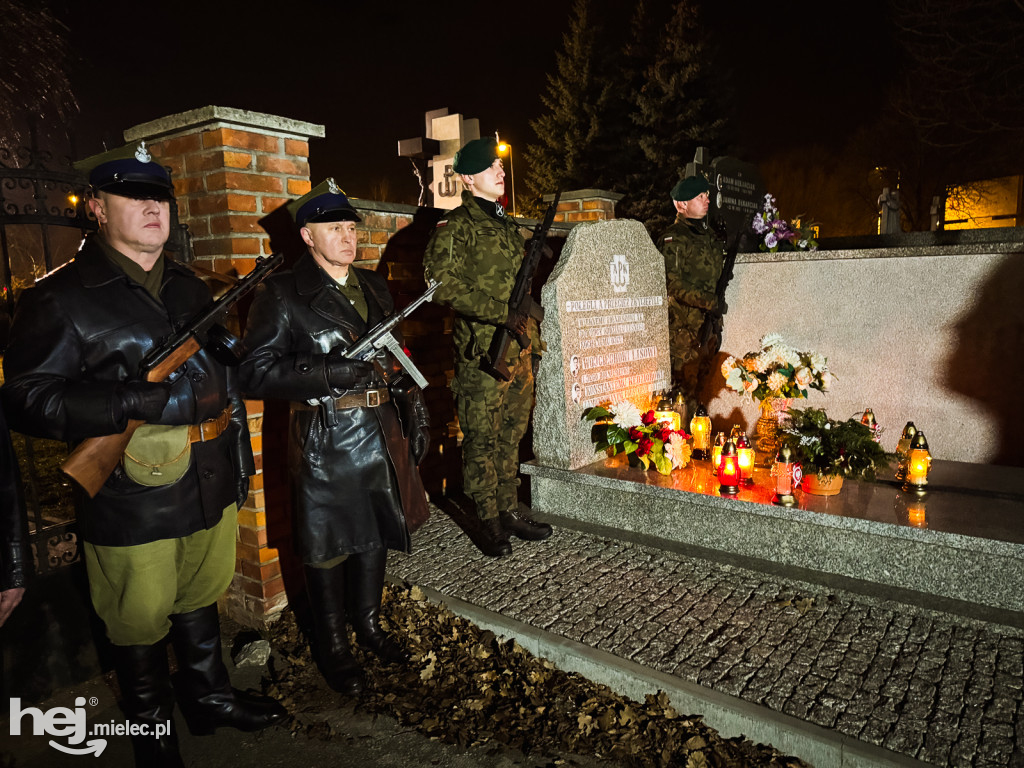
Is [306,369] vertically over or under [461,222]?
under

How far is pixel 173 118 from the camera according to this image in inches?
145

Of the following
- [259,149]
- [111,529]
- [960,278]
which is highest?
[259,149]

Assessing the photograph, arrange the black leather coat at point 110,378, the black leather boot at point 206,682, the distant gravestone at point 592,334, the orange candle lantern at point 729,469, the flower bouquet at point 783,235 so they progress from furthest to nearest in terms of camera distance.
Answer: the flower bouquet at point 783,235 → the distant gravestone at point 592,334 → the orange candle lantern at point 729,469 → the black leather boot at point 206,682 → the black leather coat at point 110,378

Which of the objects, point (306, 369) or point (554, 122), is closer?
point (306, 369)

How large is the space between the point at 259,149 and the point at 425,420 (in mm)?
1813

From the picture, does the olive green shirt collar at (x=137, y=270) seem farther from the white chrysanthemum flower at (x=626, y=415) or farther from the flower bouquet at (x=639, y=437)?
the white chrysanthemum flower at (x=626, y=415)

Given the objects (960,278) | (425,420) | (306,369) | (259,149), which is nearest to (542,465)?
(425,420)

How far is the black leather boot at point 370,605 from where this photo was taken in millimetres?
3346

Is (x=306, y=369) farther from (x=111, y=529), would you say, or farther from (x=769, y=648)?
(x=769, y=648)

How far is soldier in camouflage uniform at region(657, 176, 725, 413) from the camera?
6.14m

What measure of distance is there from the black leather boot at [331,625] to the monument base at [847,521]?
2.03m

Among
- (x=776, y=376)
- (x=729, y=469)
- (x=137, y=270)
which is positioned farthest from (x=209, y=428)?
(x=776, y=376)

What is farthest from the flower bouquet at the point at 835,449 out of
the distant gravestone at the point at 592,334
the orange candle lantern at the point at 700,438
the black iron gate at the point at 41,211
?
the black iron gate at the point at 41,211

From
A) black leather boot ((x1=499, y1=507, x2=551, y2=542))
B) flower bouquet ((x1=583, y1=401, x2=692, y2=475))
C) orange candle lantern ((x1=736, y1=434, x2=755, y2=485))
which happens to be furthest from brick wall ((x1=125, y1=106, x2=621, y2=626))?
orange candle lantern ((x1=736, y1=434, x2=755, y2=485))
